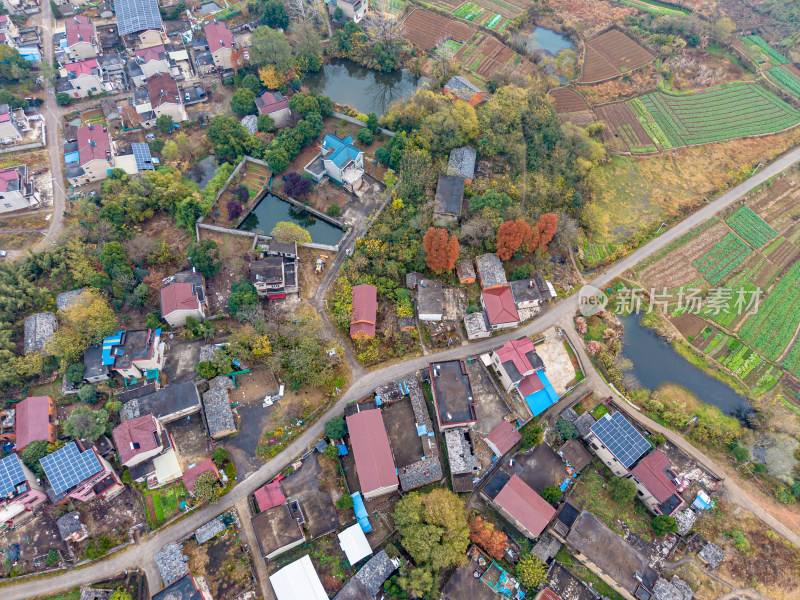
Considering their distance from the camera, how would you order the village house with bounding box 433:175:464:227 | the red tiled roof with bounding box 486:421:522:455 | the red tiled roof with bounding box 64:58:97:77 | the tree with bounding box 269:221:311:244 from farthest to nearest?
the red tiled roof with bounding box 64:58:97:77
the village house with bounding box 433:175:464:227
the tree with bounding box 269:221:311:244
the red tiled roof with bounding box 486:421:522:455

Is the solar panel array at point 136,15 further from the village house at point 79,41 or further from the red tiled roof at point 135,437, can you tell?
the red tiled roof at point 135,437

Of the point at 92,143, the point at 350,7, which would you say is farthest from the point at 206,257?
the point at 350,7

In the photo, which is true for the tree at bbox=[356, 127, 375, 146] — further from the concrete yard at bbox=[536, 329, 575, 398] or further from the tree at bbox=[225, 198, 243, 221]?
the concrete yard at bbox=[536, 329, 575, 398]

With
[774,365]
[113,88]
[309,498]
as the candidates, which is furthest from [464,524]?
[113,88]

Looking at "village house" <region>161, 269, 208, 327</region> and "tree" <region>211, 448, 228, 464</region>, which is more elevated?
"village house" <region>161, 269, 208, 327</region>

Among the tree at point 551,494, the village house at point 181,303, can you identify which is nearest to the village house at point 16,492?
the village house at point 181,303

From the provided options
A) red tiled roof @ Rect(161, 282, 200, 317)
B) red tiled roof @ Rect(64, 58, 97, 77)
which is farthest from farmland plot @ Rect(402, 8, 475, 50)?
red tiled roof @ Rect(161, 282, 200, 317)

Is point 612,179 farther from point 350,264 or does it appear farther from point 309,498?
point 309,498
